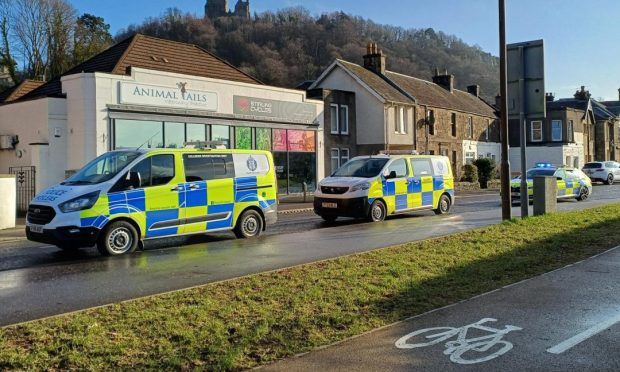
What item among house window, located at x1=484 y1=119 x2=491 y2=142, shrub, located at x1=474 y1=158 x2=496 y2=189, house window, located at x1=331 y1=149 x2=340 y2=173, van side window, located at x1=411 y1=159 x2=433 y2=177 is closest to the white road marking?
van side window, located at x1=411 y1=159 x2=433 y2=177

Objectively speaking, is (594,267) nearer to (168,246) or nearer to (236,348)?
(236,348)

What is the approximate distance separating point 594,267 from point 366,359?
5.12 metres

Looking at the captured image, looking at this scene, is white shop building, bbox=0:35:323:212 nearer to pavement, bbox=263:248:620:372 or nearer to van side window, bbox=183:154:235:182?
van side window, bbox=183:154:235:182

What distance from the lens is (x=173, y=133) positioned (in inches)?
901

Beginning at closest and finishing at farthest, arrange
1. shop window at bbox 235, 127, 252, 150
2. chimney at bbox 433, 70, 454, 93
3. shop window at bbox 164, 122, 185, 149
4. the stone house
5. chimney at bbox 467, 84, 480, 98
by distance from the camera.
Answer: shop window at bbox 164, 122, 185, 149 → shop window at bbox 235, 127, 252, 150 → the stone house → chimney at bbox 433, 70, 454, 93 → chimney at bbox 467, 84, 480, 98

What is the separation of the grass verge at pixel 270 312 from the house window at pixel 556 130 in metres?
49.0

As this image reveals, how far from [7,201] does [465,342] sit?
566 inches

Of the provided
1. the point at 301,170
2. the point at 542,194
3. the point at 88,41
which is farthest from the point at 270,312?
the point at 88,41

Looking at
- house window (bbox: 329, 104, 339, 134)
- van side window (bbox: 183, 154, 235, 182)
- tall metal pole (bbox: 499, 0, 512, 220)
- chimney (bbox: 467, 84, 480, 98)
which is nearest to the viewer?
van side window (bbox: 183, 154, 235, 182)

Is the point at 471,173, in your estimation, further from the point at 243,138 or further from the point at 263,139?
the point at 243,138

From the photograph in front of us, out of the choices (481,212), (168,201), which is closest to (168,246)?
(168,201)

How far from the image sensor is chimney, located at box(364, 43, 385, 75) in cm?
4041

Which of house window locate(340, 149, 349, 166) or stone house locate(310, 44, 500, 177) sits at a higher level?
stone house locate(310, 44, 500, 177)

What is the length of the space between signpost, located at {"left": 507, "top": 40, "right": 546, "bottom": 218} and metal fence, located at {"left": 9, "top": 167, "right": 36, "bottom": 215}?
51.8ft
